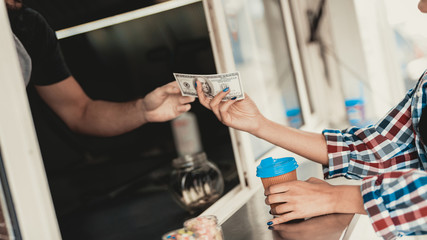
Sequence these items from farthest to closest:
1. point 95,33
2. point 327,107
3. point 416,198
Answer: point 327,107 < point 95,33 < point 416,198

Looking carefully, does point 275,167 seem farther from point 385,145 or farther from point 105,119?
point 105,119

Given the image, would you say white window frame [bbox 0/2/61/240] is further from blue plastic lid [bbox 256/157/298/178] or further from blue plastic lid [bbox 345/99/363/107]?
blue plastic lid [bbox 345/99/363/107]

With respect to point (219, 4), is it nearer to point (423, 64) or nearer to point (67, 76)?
point (67, 76)

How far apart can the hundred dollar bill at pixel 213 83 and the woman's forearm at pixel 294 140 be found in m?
0.20

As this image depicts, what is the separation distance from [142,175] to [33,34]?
4.45ft

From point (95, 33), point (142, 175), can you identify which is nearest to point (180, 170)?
point (142, 175)

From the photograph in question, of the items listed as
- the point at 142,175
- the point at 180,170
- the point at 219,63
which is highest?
the point at 219,63

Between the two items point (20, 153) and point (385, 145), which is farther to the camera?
point (385, 145)

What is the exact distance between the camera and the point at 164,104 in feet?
5.16

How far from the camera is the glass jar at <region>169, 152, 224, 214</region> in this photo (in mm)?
1645

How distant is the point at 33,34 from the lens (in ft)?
5.56

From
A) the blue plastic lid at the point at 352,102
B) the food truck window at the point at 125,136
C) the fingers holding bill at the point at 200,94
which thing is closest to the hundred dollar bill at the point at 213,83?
the fingers holding bill at the point at 200,94

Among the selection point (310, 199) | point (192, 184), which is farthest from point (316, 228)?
point (192, 184)

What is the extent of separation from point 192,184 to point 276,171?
52cm
